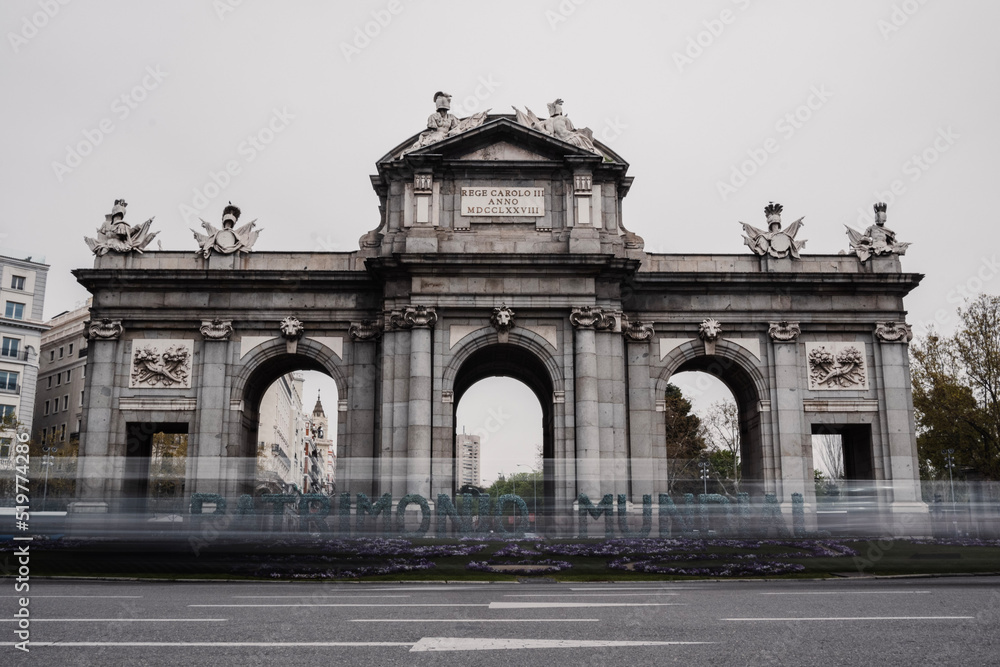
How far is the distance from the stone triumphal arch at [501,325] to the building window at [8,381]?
1642 inches

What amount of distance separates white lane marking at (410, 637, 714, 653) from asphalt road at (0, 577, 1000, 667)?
0.08ft

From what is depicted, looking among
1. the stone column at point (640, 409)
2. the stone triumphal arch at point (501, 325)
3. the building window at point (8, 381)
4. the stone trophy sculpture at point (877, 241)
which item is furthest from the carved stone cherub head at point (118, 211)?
the building window at point (8, 381)

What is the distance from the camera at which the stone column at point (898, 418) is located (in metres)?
36.8

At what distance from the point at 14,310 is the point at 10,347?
3.40 metres

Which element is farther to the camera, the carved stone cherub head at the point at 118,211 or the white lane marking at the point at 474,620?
the carved stone cherub head at the point at 118,211

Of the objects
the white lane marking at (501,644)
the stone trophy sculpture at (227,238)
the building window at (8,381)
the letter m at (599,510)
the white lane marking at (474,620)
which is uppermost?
the stone trophy sculpture at (227,238)

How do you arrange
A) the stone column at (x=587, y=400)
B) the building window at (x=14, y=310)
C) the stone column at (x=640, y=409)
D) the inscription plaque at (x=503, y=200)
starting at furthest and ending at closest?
the building window at (x=14, y=310) → the inscription plaque at (x=503, y=200) → the stone column at (x=640, y=409) → the stone column at (x=587, y=400)

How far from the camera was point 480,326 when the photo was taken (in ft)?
117

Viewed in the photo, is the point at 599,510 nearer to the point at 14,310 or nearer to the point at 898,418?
the point at 898,418

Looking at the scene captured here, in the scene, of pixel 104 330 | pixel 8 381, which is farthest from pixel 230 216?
pixel 8 381

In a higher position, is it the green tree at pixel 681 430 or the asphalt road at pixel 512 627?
the green tree at pixel 681 430

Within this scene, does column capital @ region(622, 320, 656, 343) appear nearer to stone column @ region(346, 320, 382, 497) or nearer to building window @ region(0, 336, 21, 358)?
stone column @ region(346, 320, 382, 497)

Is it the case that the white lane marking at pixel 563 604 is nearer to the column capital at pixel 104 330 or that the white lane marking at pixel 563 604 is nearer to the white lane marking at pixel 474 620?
the white lane marking at pixel 474 620

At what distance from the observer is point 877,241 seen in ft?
129
